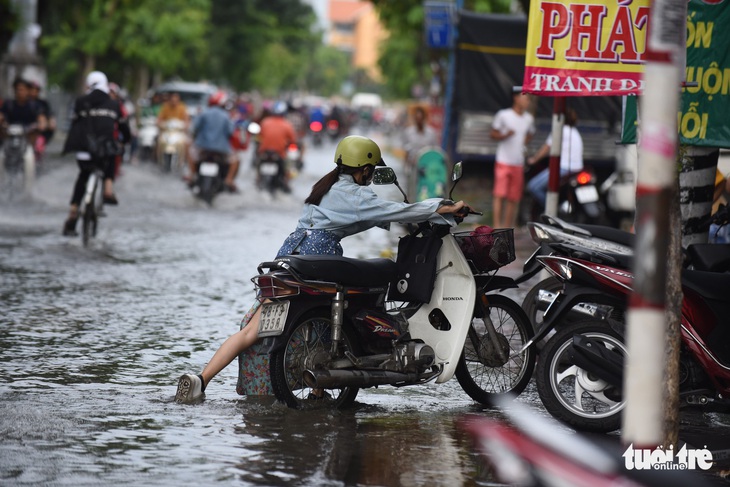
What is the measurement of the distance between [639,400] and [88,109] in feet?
38.4

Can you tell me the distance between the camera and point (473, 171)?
2544 cm

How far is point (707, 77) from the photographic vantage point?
9.65 m

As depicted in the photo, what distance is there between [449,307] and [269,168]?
16435 millimetres

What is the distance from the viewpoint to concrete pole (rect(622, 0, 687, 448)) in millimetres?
4258

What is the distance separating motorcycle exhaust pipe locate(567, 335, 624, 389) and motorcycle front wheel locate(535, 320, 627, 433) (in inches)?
2.4

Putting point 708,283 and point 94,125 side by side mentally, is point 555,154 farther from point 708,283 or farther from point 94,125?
point 94,125

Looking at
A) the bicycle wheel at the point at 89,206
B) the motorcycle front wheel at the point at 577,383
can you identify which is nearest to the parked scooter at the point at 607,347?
the motorcycle front wheel at the point at 577,383

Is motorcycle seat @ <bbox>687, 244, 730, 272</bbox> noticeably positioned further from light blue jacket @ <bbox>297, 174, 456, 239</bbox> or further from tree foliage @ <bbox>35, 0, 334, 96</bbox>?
tree foliage @ <bbox>35, 0, 334, 96</bbox>

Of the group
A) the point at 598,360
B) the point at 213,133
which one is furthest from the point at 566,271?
the point at 213,133

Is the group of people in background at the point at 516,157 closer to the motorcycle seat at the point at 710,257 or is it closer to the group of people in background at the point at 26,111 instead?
the group of people in background at the point at 26,111

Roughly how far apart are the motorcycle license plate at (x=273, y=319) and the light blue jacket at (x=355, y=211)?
65cm

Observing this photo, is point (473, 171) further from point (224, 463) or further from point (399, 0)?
point (224, 463)

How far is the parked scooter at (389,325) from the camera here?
7.28 m

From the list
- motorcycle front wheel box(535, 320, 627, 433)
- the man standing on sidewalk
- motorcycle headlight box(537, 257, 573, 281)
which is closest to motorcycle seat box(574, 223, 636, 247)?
motorcycle headlight box(537, 257, 573, 281)
